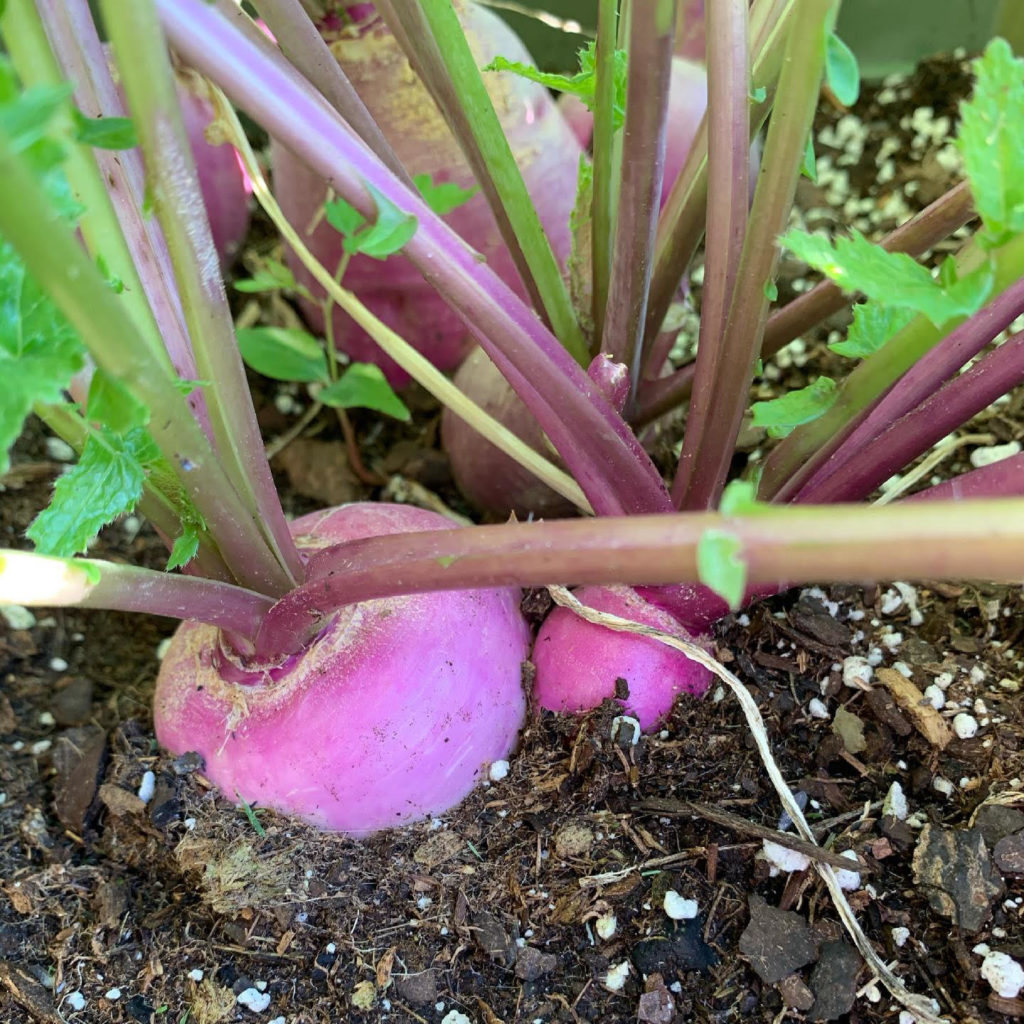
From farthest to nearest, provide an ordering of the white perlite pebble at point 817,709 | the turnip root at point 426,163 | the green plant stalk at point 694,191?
the turnip root at point 426,163 < the white perlite pebble at point 817,709 < the green plant stalk at point 694,191

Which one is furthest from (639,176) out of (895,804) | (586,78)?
(895,804)

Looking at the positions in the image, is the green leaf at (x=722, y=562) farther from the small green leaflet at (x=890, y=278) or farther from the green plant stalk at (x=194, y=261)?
the green plant stalk at (x=194, y=261)

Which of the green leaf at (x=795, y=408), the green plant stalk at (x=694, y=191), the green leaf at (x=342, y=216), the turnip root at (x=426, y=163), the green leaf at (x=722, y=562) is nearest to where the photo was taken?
the green leaf at (x=722, y=562)

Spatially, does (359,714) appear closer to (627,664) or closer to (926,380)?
(627,664)

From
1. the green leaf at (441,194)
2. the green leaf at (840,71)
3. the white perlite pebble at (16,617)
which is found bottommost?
the white perlite pebble at (16,617)

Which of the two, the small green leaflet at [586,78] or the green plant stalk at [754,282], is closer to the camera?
the green plant stalk at [754,282]

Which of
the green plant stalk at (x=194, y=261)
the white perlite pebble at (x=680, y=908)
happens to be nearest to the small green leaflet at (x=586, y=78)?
the green plant stalk at (x=194, y=261)

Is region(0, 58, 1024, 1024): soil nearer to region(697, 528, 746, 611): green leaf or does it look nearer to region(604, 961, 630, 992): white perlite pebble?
region(604, 961, 630, 992): white perlite pebble

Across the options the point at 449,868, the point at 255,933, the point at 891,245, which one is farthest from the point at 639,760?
the point at 891,245
